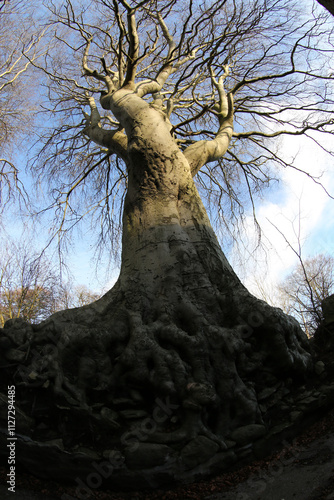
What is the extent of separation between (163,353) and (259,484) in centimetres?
119

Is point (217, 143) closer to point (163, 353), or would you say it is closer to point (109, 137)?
point (109, 137)

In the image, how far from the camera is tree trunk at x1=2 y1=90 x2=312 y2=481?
274 cm

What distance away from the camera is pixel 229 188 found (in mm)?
8211

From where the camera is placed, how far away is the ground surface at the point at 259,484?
2.27 m

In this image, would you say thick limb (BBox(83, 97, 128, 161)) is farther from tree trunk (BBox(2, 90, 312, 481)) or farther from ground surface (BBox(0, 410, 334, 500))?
ground surface (BBox(0, 410, 334, 500))

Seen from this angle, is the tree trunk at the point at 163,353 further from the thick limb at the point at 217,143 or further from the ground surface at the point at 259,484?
the thick limb at the point at 217,143

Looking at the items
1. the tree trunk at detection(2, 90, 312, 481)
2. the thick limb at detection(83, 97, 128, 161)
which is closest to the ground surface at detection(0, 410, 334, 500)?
the tree trunk at detection(2, 90, 312, 481)

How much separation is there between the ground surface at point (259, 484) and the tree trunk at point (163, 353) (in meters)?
0.19

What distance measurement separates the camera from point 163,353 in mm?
2992

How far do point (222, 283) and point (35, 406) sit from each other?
7.13 ft

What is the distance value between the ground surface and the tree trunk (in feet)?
0.64

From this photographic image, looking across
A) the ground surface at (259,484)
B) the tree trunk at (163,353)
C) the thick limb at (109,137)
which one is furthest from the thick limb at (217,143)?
the ground surface at (259,484)

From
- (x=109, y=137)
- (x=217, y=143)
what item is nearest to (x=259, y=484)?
(x=217, y=143)

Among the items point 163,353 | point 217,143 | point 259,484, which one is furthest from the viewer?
point 217,143
